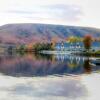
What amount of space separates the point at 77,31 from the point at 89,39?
69 centimetres

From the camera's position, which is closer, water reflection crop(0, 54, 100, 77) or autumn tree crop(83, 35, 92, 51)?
water reflection crop(0, 54, 100, 77)

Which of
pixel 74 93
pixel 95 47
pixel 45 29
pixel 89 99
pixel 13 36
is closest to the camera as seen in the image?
pixel 89 99

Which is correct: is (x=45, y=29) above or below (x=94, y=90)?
above

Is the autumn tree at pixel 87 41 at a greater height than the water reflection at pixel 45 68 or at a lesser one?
greater

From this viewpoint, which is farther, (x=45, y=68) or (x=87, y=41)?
(x=87, y=41)

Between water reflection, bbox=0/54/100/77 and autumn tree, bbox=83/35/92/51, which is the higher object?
autumn tree, bbox=83/35/92/51

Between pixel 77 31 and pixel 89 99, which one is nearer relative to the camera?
pixel 89 99

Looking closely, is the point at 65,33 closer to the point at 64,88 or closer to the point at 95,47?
the point at 95,47

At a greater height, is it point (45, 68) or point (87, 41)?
point (87, 41)

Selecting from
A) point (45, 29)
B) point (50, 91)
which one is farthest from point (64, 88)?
point (45, 29)

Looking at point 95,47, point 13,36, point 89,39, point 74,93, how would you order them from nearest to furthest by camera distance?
point 74,93 → point 89,39 → point 95,47 → point 13,36

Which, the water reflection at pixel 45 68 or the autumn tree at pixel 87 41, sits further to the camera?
the autumn tree at pixel 87 41

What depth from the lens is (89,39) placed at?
16000 mm

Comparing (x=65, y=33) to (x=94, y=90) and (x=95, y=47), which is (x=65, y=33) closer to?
(x=95, y=47)
